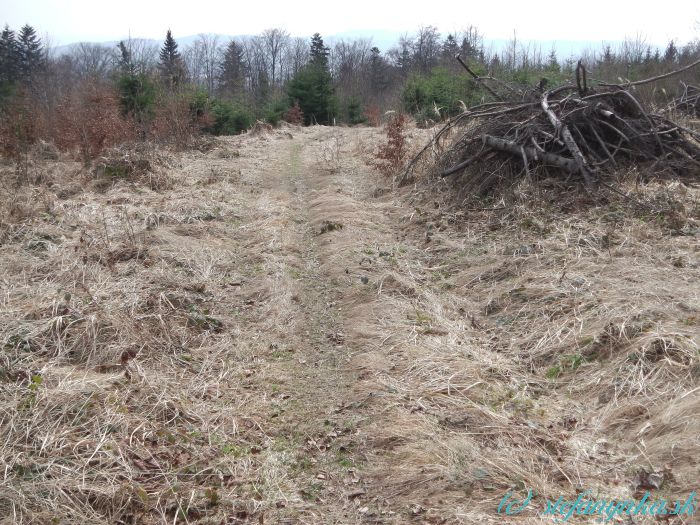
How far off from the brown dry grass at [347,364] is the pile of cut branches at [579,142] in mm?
695

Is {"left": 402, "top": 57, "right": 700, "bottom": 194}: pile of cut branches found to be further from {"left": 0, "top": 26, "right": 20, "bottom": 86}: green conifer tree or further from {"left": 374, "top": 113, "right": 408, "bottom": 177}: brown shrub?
{"left": 0, "top": 26, "right": 20, "bottom": 86}: green conifer tree

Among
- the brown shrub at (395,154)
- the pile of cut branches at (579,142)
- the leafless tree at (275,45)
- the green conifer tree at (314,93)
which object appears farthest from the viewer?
the leafless tree at (275,45)

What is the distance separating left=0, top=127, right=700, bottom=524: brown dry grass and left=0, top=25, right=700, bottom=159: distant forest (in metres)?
4.29

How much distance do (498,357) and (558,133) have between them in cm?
447

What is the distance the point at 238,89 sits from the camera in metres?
39.8

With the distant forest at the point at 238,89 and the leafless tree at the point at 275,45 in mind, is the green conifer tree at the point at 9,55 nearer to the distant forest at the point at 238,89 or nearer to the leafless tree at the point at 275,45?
the distant forest at the point at 238,89

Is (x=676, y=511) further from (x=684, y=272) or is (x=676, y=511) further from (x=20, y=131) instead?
(x=20, y=131)

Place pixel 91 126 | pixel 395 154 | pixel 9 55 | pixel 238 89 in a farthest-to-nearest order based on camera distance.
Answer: pixel 238 89 < pixel 9 55 < pixel 91 126 < pixel 395 154

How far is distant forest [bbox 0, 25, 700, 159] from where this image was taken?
38.0ft

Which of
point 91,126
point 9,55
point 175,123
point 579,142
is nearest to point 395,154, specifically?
point 579,142

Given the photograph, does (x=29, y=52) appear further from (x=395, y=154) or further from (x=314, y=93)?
(x=395, y=154)

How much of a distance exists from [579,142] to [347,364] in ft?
17.4

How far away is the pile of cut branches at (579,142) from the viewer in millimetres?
7191

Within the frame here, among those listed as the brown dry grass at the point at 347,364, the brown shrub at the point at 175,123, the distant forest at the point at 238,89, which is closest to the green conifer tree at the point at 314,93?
the distant forest at the point at 238,89
